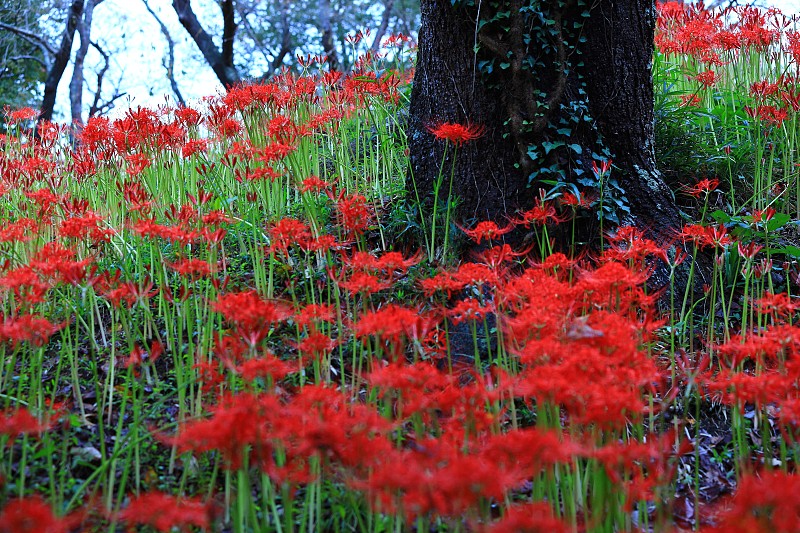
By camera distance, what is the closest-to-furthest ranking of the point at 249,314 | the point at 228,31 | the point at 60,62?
the point at 249,314 < the point at 60,62 < the point at 228,31

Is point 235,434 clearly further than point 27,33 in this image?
No

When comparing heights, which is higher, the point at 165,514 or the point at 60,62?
the point at 60,62

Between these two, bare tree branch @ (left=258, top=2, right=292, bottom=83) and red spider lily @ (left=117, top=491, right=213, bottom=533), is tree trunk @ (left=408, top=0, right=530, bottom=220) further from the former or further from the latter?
bare tree branch @ (left=258, top=2, right=292, bottom=83)

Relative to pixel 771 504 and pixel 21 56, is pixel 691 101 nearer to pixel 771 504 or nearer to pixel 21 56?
pixel 771 504

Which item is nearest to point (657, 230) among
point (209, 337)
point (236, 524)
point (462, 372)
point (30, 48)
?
point (462, 372)

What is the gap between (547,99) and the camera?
11.2 feet

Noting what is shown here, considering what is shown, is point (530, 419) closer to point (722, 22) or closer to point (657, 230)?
point (657, 230)

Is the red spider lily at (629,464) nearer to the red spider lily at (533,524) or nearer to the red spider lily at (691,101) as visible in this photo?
the red spider lily at (533,524)

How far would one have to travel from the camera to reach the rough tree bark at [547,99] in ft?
11.2

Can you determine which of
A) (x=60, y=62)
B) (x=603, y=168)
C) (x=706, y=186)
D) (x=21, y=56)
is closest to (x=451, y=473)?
(x=603, y=168)

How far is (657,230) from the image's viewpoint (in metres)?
3.57

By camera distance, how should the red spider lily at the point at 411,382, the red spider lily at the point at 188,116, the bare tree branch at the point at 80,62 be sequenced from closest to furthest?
the red spider lily at the point at 411,382 → the red spider lily at the point at 188,116 → the bare tree branch at the point at 80,62

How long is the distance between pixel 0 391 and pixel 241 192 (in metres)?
2.07

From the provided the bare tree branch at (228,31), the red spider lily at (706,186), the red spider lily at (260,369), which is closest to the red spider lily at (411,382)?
the red spider lily at (260,369)
